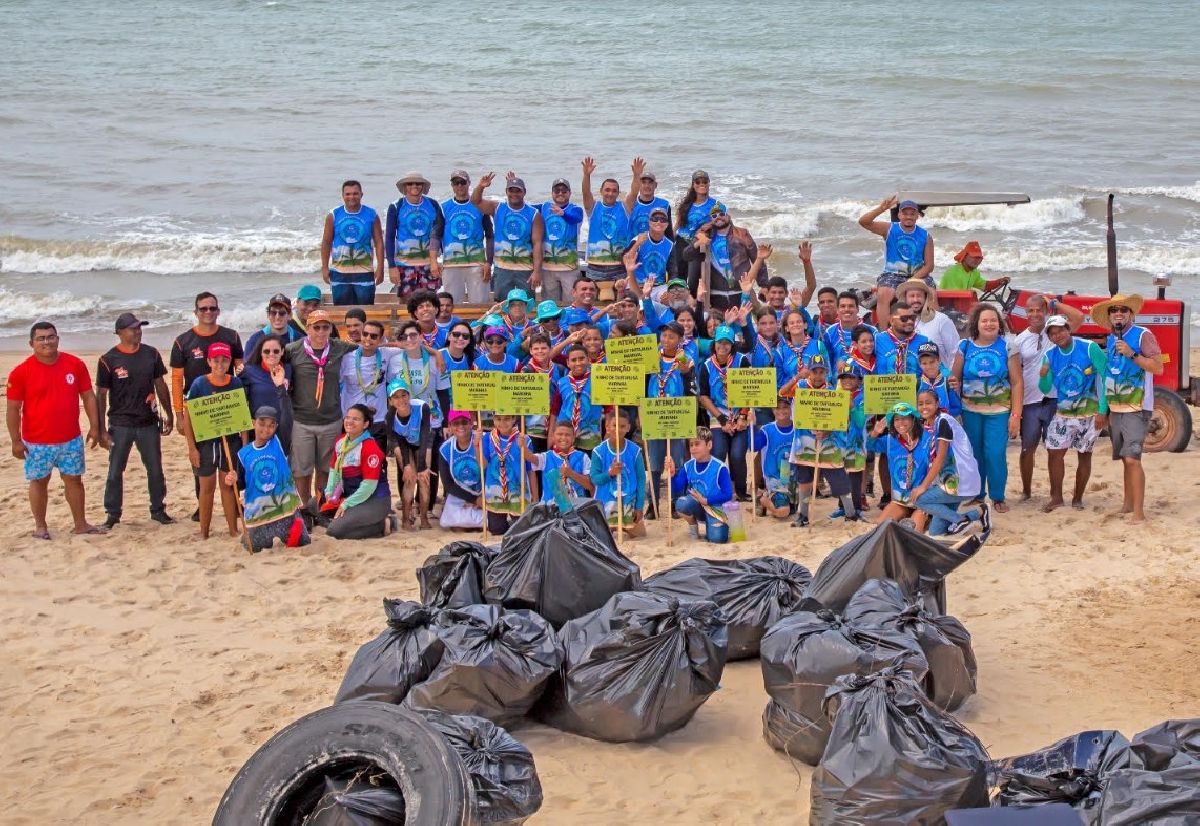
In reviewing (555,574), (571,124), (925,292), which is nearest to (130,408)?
(555,574)

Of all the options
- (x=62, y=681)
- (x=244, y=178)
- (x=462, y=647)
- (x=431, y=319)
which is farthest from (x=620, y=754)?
(x=244, y=178)

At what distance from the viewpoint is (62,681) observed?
7676 mm

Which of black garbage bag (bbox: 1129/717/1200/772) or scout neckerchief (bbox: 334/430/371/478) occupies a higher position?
scout neckerchief (bbox: 334/430/371/478)

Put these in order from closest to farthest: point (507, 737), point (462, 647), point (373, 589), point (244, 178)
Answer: point (507, 737), point (462, 647), point (373, 589), point (244, 178)

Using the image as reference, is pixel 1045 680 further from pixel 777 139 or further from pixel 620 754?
pixel 777 139

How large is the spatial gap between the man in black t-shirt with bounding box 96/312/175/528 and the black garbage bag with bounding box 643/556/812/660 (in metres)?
4.45

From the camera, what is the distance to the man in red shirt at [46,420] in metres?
10.1

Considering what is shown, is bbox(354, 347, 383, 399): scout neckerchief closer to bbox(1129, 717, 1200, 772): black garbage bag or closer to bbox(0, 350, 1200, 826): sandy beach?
bbox(0, 350, 1200, 826): sandy beach

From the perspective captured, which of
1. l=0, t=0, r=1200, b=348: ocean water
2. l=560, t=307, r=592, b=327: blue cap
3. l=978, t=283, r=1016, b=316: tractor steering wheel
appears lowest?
l=978, t=283, r=1016, b=316: tractor steering wheel

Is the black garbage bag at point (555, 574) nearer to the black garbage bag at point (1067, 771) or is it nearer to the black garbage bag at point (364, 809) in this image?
the black garbage bag at point (364, 809)

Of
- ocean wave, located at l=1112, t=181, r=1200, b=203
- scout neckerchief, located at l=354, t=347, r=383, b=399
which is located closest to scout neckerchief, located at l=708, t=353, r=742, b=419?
scout neckerchief, located at l=354, t=347, r=383, b=399

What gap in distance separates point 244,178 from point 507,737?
2490 centimetres

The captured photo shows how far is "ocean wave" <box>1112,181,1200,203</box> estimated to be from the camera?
87.9 feet

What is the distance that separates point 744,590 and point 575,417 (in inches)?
119
